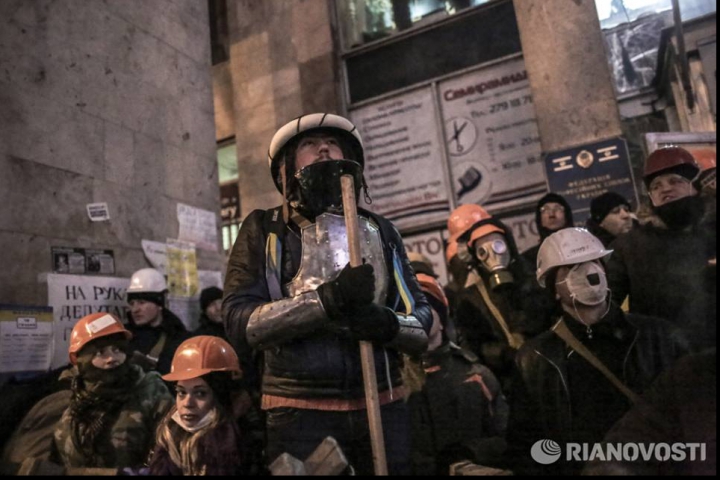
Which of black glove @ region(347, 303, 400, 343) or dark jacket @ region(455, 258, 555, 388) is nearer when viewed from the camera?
black glove @ region(347, 303, 400, 343)

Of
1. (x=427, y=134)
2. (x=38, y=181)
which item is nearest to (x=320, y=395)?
(x=38, y=181)

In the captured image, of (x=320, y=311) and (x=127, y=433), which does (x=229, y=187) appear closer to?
(x=127, y=433)

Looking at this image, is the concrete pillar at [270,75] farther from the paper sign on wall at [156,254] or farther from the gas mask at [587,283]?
the gas mask at [587,283]

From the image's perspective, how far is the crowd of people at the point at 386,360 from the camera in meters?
1.57

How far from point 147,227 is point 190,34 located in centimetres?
248

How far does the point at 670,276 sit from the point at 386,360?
1.16 metres

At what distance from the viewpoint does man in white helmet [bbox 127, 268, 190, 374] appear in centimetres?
431

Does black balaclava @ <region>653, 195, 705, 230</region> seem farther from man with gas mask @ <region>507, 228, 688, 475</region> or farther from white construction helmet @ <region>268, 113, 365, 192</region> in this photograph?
white construction helmet @ <region>268, 113, 365, 192</region>

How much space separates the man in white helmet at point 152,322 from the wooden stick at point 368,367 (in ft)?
9.41

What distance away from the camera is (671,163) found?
2260 millimetres

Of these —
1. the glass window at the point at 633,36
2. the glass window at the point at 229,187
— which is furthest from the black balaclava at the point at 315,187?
the glass window at the point at 229,187

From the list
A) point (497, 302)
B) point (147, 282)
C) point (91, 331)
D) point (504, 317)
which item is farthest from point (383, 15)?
point (91, 331)

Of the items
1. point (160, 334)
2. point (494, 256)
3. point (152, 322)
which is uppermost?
point (494, 256)

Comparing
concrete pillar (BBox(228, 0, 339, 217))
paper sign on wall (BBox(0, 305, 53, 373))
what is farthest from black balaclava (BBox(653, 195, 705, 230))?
concrete pillar (BBox(228, 0, 339, 217))
